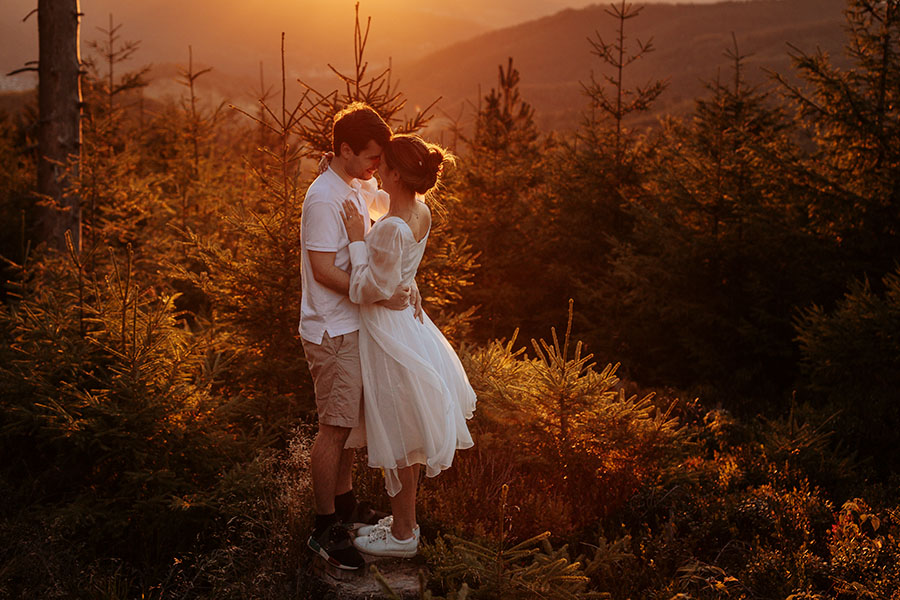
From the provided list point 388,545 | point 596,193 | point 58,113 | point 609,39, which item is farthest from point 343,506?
point 609,39

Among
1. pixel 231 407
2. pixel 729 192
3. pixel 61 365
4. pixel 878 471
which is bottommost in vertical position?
pixel 878 471

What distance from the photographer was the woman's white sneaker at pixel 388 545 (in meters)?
3.67

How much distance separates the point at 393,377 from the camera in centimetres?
348

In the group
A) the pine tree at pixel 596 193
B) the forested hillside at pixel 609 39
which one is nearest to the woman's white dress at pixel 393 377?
the pine tree at pixel 596 193

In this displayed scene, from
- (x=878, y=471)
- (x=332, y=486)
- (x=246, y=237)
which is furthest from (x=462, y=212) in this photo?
(x=332, y=486)

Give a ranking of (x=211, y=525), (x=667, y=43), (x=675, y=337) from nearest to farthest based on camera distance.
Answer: (x=211, y=525)
(x=675, y=337)
(x=667, y=43)

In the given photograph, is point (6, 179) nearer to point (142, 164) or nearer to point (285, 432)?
point (142, 164)

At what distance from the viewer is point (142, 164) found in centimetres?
1659

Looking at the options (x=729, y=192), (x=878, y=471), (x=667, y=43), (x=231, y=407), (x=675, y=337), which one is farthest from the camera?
(x=667, y=43)

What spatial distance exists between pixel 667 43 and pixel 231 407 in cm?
13400

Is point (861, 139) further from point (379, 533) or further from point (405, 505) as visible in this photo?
point (379, 533)

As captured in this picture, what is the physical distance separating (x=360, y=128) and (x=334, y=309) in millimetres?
1018

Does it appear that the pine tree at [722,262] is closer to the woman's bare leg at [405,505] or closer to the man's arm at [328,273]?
the woman's bare leg at [405,505]

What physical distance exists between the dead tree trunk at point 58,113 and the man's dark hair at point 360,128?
747 cm
